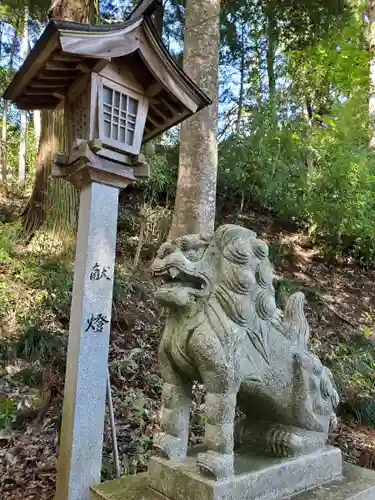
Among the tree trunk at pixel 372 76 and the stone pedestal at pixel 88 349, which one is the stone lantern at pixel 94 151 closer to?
the stone pedestal at pixel 88 349

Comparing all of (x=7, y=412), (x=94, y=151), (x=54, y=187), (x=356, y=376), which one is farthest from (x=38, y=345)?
(x=356, y=376)

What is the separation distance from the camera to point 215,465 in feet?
5.88

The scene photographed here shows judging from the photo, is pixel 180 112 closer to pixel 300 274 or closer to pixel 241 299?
pixel 241 299

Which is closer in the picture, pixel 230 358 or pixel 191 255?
pixel 230 358

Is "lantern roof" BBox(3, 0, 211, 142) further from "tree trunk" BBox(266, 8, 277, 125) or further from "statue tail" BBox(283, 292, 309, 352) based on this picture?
"tree trunk" BBox(266, 8, 277, 125)

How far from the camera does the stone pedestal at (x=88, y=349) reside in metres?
2.45

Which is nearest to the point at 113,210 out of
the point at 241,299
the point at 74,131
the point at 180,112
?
the point at 74,131

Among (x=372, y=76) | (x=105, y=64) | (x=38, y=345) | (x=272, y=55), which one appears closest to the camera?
(x=105, y=64)

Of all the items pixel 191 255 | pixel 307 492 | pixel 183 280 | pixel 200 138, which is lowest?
pixel 307 492

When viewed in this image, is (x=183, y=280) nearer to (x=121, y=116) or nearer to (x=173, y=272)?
(x=173, y=272)

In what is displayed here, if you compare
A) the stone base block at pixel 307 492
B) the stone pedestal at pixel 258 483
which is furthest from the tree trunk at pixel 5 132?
the stone pedestal at pixel 258 483

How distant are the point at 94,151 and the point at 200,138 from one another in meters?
2.33

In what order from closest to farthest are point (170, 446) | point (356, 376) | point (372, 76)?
point (170, 446) < point (356, 376) < point (372, 76)

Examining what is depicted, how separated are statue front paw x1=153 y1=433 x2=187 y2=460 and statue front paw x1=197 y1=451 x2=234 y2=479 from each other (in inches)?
8.7
